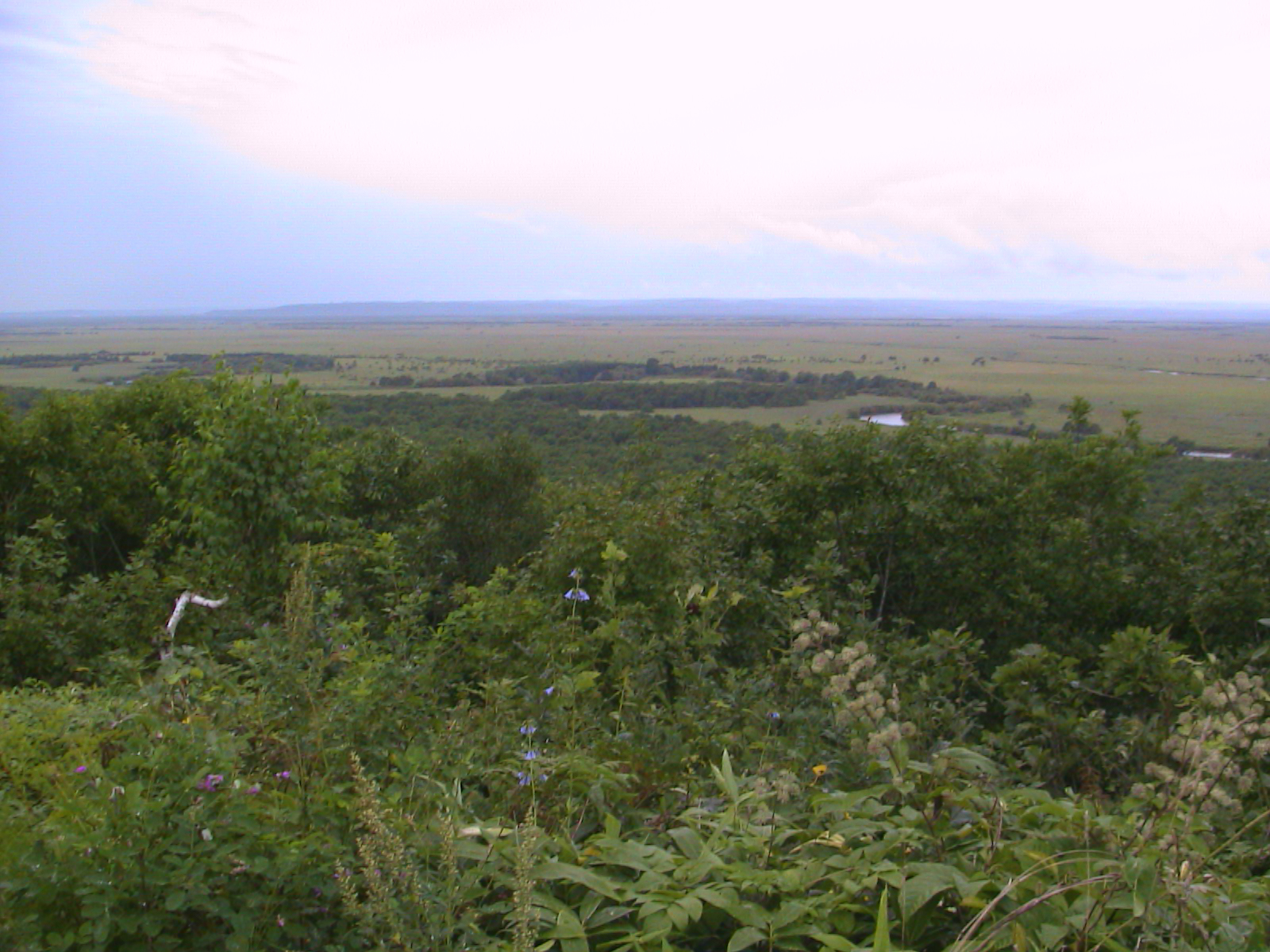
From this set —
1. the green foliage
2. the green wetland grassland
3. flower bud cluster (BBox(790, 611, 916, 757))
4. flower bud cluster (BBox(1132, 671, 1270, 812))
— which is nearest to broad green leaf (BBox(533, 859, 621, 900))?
the green wetland grassland

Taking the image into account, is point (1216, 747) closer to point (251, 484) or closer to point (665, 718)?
point (665, 718)

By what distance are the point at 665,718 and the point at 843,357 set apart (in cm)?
8617

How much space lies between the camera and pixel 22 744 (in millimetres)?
2385

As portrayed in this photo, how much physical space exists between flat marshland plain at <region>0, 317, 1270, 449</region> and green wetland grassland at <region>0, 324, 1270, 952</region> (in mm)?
1866

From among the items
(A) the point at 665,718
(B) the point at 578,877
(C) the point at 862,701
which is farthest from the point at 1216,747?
(A) the point at 665,718

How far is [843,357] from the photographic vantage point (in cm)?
8638

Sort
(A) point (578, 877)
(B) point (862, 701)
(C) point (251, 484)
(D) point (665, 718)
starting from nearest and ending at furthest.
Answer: (A) point (578, 877) → (B) point (862, 701) → (D) point (665, 718) → (C) point (251, 484)

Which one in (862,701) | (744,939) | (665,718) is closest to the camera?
(744,939)

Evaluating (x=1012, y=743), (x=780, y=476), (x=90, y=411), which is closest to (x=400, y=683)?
(x=1012, y=743)

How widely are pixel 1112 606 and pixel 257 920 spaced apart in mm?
7833

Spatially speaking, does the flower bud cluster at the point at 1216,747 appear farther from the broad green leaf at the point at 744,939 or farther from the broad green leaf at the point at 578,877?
the broad green leaf at the point at 578,877

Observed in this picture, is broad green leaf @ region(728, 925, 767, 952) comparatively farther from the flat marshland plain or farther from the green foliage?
the flat marshland plain

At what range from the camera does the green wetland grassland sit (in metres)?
1.95

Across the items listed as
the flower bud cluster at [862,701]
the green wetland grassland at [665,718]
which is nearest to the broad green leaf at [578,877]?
the green wetland grassland at [665,718]
